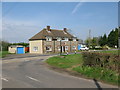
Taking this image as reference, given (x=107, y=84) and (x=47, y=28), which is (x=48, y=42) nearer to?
(x=47, y=28)

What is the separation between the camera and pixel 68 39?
165 ft

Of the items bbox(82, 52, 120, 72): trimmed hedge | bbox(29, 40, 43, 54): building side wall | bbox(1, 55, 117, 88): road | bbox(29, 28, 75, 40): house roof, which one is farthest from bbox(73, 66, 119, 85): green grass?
bbox(29, 28, 75, 40): house roof

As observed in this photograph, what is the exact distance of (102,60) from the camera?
12.5 metres

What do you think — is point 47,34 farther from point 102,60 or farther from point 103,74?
point 103,74

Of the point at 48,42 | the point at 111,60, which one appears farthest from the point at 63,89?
the point at 48,42

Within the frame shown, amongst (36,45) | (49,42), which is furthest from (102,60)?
(36,45)

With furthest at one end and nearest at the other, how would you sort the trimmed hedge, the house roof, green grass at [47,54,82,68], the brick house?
1. the house roof
2. the brick house
3. green grass at [47,54,82,68]
4. the trimmed hedge

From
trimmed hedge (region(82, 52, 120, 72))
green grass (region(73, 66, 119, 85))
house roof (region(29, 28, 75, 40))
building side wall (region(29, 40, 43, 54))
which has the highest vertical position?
house roof (region(29, 28, 75, 40))

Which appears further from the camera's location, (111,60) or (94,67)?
(94,67)

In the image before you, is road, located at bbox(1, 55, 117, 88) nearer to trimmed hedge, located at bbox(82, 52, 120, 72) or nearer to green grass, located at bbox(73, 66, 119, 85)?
green grass, located at bbox(73, 66, 119, 85)

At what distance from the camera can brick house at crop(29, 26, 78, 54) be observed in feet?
142

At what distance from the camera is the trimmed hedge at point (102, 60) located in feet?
37.3

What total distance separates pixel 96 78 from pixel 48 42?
34281 mm

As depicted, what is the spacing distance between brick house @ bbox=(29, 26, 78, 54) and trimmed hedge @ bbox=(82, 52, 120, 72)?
27.5 metres
